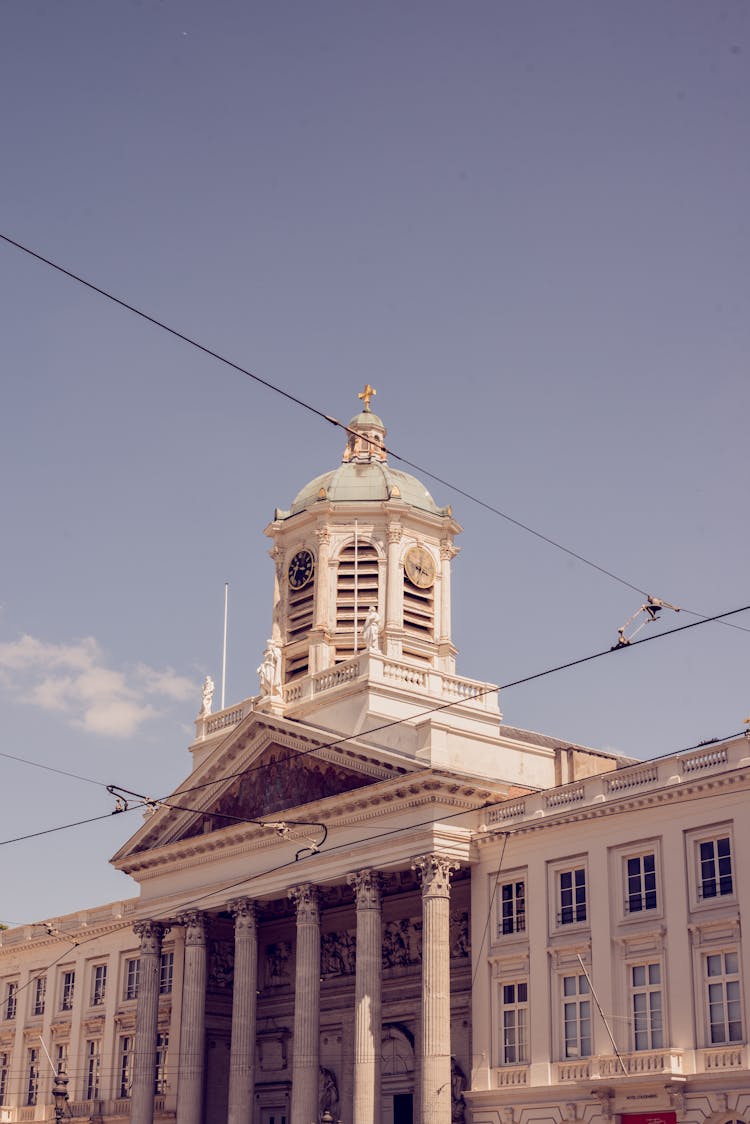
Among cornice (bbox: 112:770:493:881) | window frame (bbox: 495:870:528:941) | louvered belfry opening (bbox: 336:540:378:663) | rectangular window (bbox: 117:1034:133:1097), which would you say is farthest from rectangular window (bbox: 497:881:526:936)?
rectangular window (bbox: 117:1034:133:1097)

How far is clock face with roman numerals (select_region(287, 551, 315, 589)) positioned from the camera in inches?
2347

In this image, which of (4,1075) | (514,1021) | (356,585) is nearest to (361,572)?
(356,585)

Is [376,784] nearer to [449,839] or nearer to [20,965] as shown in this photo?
[449,839]

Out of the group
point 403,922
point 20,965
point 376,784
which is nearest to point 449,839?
point 376,784

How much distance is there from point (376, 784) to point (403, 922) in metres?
6.39

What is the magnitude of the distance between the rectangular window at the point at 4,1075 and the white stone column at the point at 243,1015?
60.8ft

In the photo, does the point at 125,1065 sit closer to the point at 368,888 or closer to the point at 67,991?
the point at 67,991

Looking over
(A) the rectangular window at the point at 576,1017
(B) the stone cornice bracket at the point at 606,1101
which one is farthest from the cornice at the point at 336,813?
(B) the stone cornice bracket at the point at 606,1101

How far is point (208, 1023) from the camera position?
5538 centimetres

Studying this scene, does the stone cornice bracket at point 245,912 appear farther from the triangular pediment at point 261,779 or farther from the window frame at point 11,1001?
the window frame at point 11,1001

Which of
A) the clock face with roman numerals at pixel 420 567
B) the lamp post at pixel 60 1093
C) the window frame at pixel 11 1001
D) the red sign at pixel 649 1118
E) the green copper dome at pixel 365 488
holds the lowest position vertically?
the red sign at pixel 649 1118

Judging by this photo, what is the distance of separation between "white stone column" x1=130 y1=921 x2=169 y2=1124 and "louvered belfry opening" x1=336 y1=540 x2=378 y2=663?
12.0 metres

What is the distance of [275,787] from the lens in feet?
168

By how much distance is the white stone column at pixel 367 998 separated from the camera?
43.8 metres
